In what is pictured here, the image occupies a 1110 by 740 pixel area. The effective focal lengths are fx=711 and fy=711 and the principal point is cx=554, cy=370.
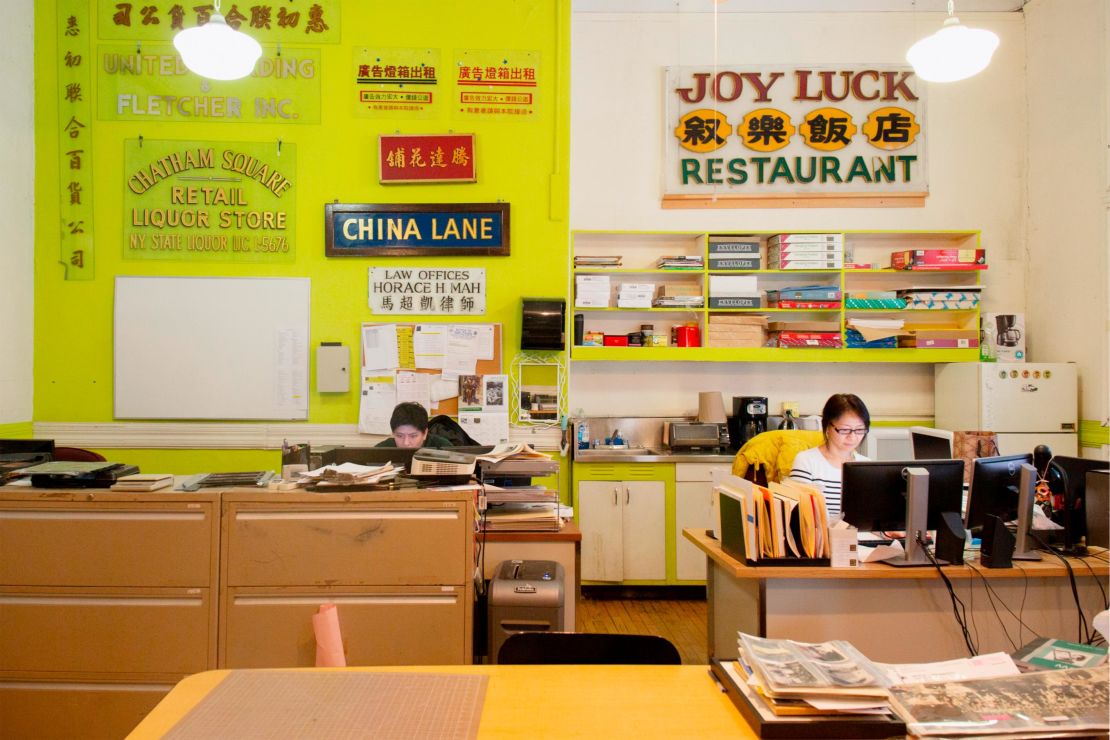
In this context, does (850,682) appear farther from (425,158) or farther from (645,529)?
(425,158)

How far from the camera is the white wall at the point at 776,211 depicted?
18.2 feet

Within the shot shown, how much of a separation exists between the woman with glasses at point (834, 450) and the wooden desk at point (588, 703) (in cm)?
197

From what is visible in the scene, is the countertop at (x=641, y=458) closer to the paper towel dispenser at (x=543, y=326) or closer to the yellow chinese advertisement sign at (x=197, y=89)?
the paper towel dispenser at (x=543, y=326)

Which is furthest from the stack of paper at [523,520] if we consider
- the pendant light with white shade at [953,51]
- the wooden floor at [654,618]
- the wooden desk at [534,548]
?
the pendant light with white shade at [953,51]

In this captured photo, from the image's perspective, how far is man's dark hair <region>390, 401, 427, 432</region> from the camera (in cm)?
406

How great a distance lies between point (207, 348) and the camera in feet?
15.0

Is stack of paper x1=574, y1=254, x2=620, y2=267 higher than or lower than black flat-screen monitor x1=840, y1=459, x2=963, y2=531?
higher

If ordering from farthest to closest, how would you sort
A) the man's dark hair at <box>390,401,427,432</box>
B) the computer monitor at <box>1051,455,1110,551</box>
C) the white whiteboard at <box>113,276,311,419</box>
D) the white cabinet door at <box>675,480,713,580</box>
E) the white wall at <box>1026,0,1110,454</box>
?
the white cabinet door at <box>675,480,713,580</box> → the white wall at <box>1026,0,1110,454</box> → the white whiteboard at <box>113,276,311,419</box> → the man's dark hair at <box>390,401,427,432</box> → the computer monitor at <box>1051,455,1110,551</box>

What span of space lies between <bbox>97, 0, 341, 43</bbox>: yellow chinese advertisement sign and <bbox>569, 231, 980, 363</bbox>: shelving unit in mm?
2234

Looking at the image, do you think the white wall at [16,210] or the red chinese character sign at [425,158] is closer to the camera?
the white wall at [16,210]

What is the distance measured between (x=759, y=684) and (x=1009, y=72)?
6032 millimetres

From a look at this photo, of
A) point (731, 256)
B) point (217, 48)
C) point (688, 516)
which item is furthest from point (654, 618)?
point (217, 48)

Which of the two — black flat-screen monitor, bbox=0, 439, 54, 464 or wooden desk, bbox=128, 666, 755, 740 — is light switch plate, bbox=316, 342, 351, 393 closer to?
black flat-screen monitor, bbox=0, 439, 54, 464

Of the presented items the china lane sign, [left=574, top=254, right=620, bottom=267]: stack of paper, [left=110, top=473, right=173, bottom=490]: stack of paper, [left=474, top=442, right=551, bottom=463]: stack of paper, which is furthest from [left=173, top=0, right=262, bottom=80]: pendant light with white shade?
[left=574, top=254, right=620, bottom=267]: stack of paper
